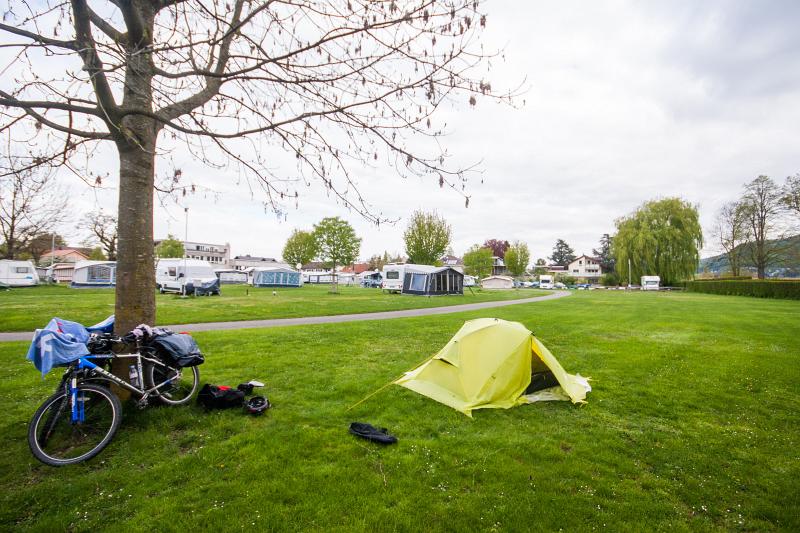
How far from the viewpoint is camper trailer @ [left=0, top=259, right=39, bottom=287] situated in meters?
32.0

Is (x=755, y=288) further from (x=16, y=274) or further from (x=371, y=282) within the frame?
(x=16, y=274)

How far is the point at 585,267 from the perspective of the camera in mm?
108562

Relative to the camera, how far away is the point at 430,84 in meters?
3.41

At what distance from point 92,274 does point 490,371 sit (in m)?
40.3

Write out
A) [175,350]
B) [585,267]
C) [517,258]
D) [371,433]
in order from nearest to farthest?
[371,433] → [175,350] → [517,258] → [585,267]

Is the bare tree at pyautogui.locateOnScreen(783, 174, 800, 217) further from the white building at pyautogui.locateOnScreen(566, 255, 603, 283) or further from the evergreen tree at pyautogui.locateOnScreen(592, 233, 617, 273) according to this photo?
the white building at pyautogui.locateOnScreen(566, 255, 603, 283)

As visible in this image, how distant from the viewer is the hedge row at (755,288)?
32.3 meters

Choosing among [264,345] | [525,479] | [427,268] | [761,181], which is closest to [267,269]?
[427,268]

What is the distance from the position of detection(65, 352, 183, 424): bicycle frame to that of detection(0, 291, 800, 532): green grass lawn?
36 centimetres

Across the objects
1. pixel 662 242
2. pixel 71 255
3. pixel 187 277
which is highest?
pixel 662 242

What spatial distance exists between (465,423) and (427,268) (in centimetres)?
2883

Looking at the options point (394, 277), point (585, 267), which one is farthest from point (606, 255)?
point (394, 277)

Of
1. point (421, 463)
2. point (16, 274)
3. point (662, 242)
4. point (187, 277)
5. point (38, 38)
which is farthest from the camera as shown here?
point (662, 242)

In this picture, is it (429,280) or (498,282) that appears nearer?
(429,280)
